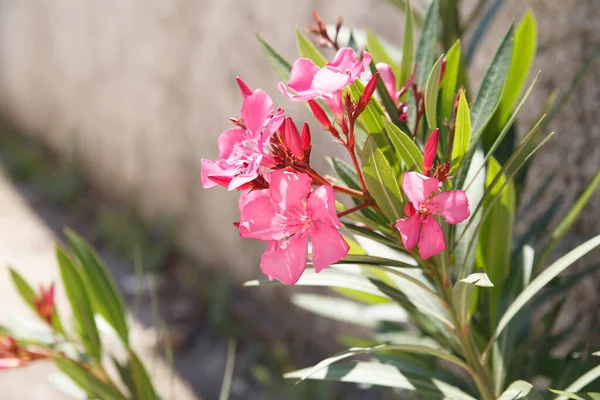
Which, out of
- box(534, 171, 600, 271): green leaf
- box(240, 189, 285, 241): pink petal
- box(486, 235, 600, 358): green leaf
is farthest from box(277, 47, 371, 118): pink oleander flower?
box(534, 171, 600, 271): green leaf

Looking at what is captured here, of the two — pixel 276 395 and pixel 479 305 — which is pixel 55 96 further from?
pixel 479 305

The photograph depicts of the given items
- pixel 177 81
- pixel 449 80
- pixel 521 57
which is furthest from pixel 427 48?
pixel 177 81

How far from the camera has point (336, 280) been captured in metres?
0.80

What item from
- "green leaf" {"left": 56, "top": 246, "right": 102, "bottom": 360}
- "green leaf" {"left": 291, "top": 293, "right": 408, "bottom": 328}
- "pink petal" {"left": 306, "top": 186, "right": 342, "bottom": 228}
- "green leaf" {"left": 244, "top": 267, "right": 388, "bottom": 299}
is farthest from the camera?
"green leaf" {"left": 291, "top": 293, "right": 408, "bottom": 328}

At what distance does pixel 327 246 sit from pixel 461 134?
0.21m

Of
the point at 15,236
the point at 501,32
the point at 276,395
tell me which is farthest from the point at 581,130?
the point at 15,236

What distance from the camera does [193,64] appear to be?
271 centimetres

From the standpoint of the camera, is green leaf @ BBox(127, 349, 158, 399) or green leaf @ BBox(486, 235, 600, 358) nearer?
green leaf @ BBox(486, 235, 600, 358)

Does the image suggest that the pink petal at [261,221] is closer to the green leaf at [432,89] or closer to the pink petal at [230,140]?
the pink petal at [230,140]

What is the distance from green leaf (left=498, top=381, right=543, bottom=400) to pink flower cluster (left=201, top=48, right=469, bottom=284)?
0.23 meters

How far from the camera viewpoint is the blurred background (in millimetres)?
1258

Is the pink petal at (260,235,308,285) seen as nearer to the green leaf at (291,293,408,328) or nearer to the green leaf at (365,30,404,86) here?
the green leaf at (365,30,404,86)

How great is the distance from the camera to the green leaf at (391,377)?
806 millimetres

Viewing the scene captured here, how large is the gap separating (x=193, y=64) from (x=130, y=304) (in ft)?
3.82
